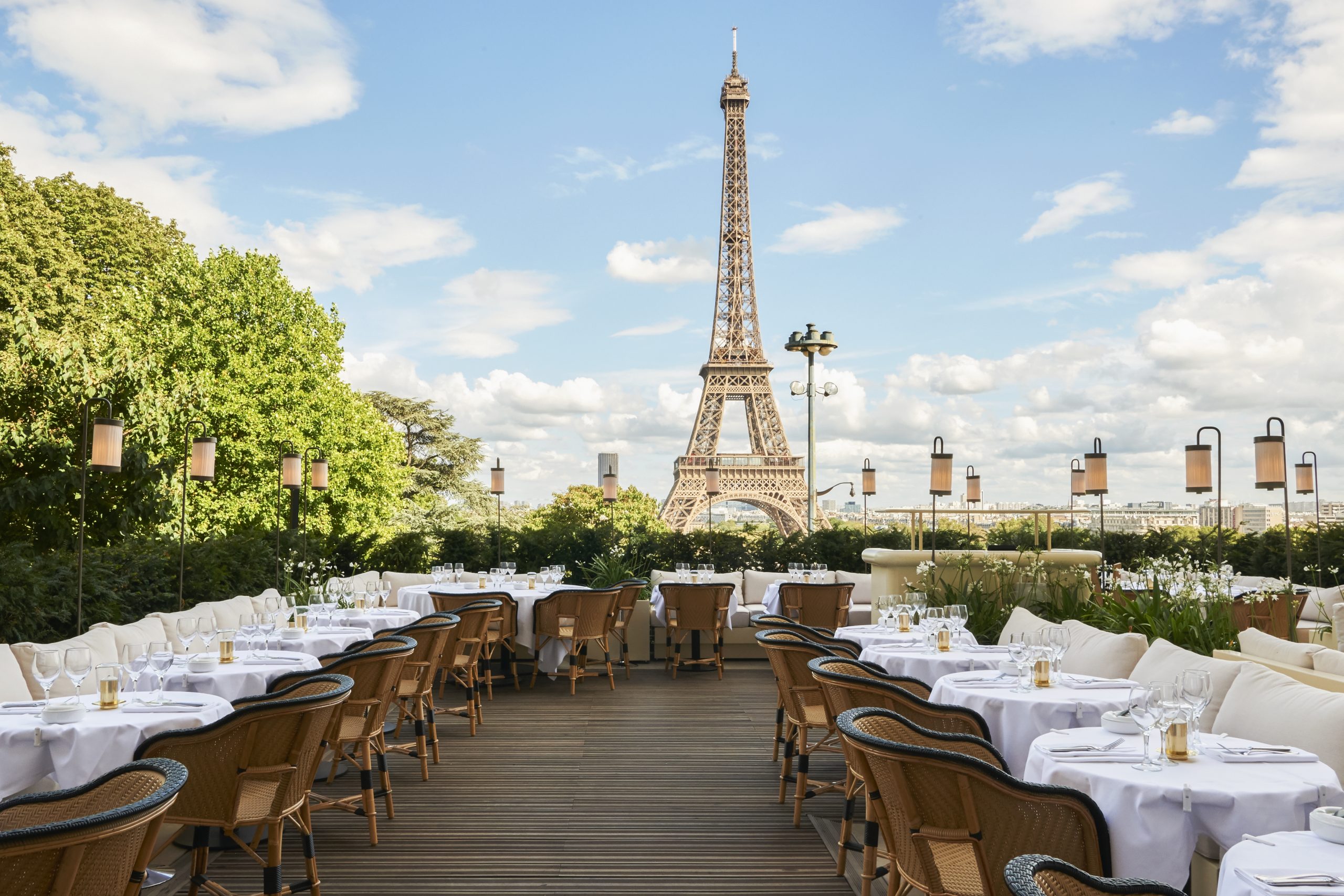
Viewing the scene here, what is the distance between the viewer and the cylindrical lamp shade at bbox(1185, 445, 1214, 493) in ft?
28.3

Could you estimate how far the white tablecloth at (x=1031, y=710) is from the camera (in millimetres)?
3523

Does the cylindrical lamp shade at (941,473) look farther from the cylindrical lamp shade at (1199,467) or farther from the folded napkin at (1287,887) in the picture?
the folded napkin at (1287,887)

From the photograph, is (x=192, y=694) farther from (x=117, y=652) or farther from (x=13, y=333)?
(x=13, y=333)

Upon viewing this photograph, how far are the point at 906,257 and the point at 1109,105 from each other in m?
6.51

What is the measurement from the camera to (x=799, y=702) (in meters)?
4.65

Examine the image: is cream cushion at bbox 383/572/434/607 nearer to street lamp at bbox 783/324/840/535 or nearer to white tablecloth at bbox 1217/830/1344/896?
street lamp at bbox 783/324/840/535

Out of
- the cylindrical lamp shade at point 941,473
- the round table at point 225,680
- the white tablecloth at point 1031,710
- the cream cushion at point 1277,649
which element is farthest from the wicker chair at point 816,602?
the round table at point 225,680

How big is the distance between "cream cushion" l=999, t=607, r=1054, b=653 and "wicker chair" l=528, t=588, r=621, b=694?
3.46 m

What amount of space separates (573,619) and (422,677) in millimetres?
2737

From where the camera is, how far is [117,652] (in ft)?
14.5

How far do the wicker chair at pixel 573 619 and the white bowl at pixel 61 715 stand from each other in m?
4.92

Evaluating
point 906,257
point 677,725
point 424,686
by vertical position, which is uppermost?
point 906,257

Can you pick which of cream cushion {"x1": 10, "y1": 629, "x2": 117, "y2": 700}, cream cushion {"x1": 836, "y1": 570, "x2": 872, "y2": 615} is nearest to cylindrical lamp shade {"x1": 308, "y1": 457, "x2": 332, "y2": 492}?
cream cushion {"x1": 10, "y1": 629, "x2": 117, "y2": 700}

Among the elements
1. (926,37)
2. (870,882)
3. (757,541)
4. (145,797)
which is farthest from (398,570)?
(926,37)
